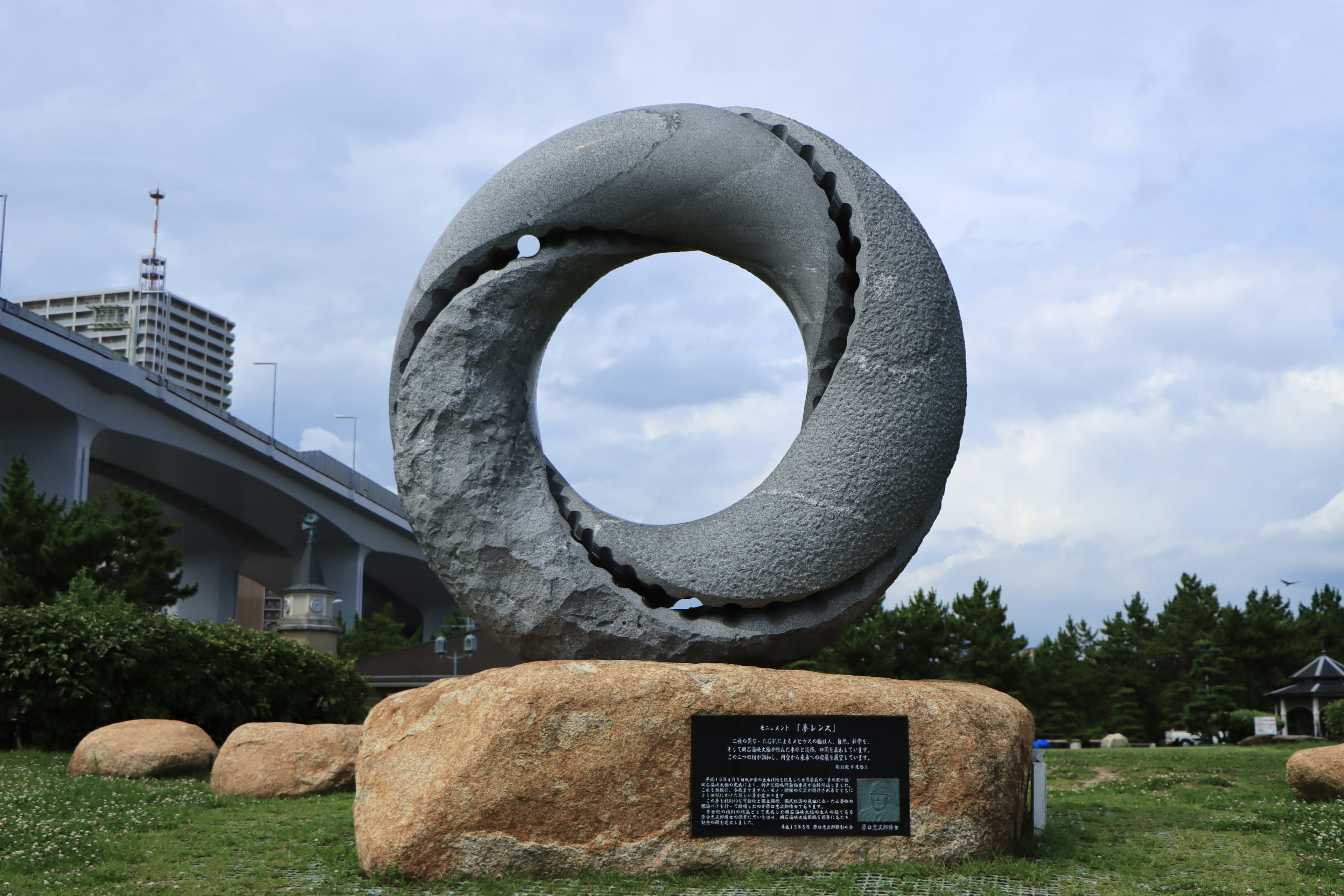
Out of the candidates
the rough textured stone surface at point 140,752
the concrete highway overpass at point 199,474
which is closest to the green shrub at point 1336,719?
the concrete highway overpass at point 199,474

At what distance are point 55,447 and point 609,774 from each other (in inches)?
1156

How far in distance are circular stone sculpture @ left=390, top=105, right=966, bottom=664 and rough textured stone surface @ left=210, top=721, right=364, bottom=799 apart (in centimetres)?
374

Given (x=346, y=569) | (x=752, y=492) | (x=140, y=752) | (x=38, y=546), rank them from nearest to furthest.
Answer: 1. (x=752, y=492)
2. (x=140, y=752)
3. (x=38, y=546)
4. (x=346, y=569)

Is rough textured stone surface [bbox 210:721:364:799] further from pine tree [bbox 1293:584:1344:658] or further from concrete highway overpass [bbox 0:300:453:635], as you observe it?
pine tree [bbox 1293:584:1344:658]

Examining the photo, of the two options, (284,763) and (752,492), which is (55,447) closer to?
(284,763)

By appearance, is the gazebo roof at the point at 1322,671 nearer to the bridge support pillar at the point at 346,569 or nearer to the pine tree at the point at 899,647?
the pine tree at the point at 899,647

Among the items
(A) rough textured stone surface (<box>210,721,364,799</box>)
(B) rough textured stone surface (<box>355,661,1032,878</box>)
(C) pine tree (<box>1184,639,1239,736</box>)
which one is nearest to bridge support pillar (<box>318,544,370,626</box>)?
(C) pine tree (<box>1184,639,1239,736</box>)

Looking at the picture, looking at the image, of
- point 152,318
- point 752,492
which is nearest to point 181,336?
point 152,318

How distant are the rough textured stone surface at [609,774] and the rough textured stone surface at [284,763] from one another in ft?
13.2

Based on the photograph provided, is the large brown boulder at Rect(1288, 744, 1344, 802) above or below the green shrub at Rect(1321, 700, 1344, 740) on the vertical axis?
above

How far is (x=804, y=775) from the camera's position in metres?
6.10

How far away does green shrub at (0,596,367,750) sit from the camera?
13383 mm

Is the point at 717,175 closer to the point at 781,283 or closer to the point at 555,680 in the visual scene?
the point at 781,283

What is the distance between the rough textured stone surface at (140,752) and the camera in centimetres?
1096
